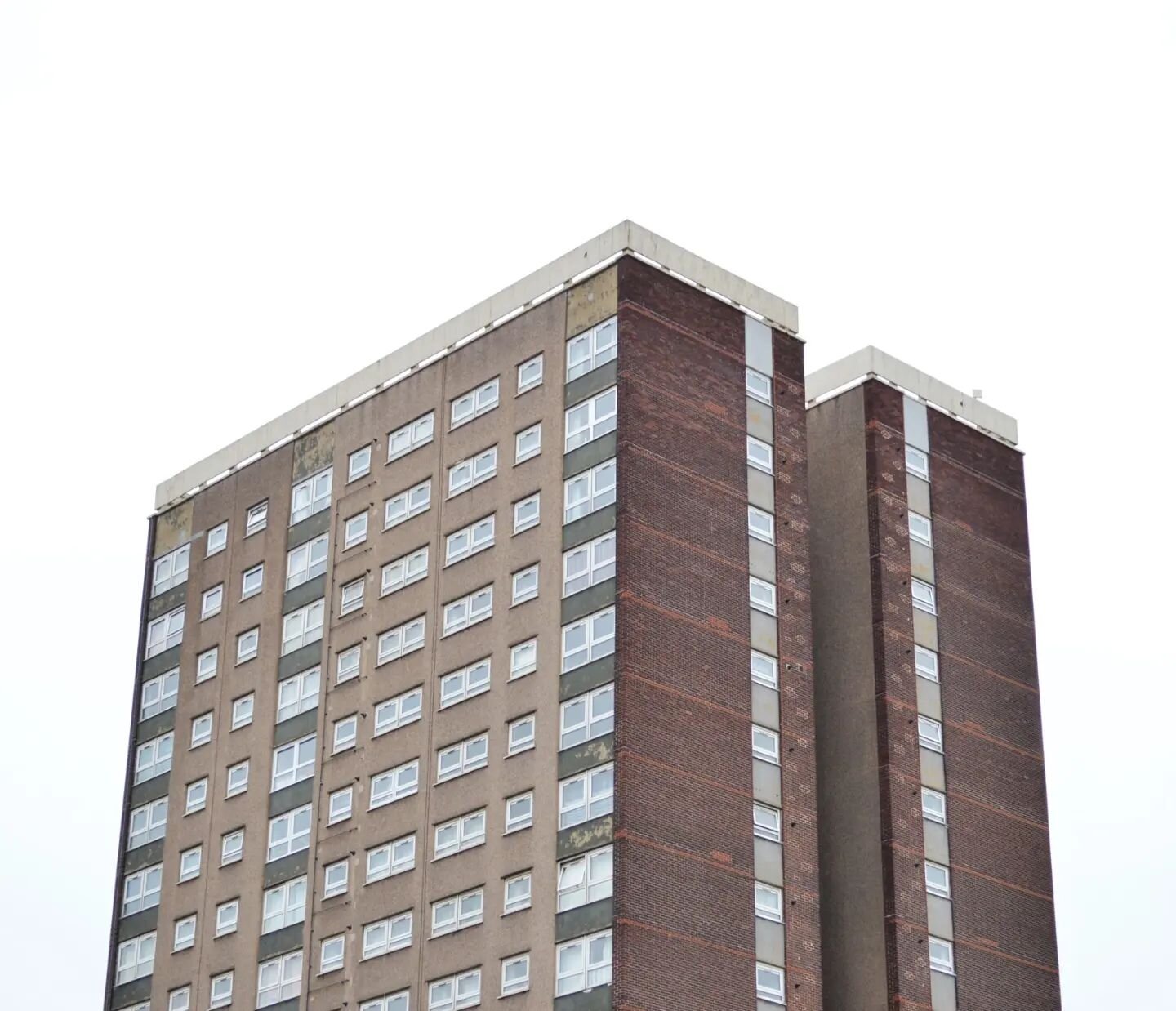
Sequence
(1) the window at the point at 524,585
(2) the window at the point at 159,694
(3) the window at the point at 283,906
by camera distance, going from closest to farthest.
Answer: (1) the window at the point at 524,585
(3) the window at the point at 283,906
(2) the window at the point at 159,694

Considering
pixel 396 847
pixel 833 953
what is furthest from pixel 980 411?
pixel 396 847

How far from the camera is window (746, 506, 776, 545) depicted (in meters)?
76.9

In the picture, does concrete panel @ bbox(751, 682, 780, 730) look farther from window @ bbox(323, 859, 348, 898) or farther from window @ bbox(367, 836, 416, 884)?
window @ bbox(323, 859, 348, 898)

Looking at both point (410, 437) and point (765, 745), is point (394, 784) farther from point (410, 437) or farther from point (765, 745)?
point (410, 437)

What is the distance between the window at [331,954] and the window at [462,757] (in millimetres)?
6678

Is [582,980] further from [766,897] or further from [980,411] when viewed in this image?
[980,411]

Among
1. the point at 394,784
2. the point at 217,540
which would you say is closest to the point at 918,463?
the point at 394,784

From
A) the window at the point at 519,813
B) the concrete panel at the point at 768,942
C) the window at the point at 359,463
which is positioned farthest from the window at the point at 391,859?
the window at the point at 359,463

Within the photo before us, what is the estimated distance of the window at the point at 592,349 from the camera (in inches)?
3000

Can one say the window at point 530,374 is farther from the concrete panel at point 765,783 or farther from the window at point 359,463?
the concrete panel at point 765,783

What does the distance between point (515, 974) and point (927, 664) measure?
19145mm

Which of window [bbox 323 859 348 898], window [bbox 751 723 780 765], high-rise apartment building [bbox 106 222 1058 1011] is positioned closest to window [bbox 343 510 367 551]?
high-rise apartment building [bbox 106 222 1058 1011]

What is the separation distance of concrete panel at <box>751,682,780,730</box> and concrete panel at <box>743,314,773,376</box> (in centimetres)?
→ 1153

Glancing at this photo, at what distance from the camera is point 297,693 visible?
84000 millimetres
